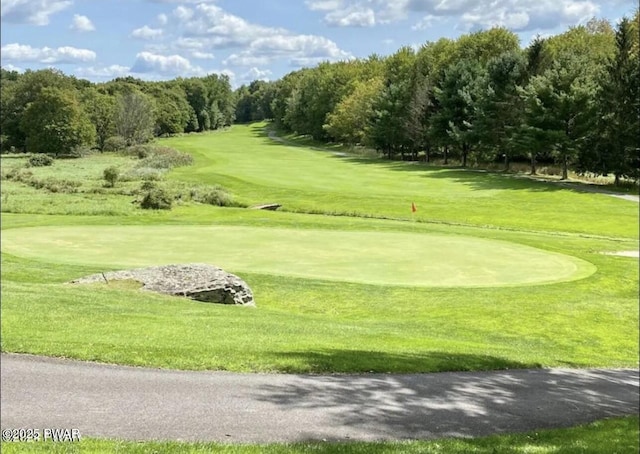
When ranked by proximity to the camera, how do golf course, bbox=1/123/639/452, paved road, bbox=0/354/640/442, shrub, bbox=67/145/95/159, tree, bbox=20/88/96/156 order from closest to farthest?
paved road, bbox=0/354/640/442 → golf course, bbox=1/123/639/452 → tree, bbox=20/88/96/156 → shrub, bbox=67/145/95/159

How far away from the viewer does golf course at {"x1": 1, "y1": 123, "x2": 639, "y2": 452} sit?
41.3ft

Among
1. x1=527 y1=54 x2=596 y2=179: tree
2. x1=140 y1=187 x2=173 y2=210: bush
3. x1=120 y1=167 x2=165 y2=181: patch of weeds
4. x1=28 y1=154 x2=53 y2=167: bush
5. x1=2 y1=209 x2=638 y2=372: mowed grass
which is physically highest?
x1=527 y1=54 x2=596 y2=179: tree

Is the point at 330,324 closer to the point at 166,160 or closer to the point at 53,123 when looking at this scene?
the point at 166,160

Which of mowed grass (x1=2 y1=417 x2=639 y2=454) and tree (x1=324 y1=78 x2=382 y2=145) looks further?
tree (x1=324 y1=78 x2=382 y2=145)

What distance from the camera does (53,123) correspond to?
97750 millimetres

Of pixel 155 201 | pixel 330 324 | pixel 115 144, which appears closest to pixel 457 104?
pixel 155 201

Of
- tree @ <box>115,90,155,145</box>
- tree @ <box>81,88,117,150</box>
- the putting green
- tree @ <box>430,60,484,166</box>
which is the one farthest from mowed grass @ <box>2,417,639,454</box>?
tree @ <box>81,88,117,150</box>

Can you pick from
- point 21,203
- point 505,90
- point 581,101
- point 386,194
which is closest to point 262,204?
point 386,194

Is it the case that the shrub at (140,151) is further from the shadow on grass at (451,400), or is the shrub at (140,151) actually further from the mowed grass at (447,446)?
the mowed grass at (447,446)

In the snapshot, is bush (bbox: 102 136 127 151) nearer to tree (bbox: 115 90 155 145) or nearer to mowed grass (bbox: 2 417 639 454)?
tree (bbox: 115 90 155 145)

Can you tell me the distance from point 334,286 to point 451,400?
36.1 feet

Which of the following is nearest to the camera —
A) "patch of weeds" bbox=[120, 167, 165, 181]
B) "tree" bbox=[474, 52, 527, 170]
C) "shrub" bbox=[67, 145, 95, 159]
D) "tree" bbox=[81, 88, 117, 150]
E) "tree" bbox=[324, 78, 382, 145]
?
"patch of weeds" bbox=[120, 167, 165, 181]

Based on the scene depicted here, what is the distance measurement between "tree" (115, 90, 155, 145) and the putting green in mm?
89589

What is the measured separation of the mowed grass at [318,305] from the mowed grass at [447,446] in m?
3.42
